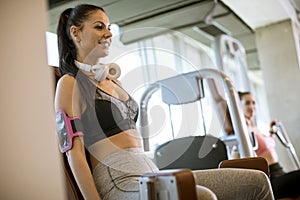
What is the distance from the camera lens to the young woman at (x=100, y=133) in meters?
0.93

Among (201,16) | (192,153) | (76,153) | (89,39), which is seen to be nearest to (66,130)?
(76,153)

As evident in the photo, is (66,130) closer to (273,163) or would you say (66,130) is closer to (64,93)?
(64,93)

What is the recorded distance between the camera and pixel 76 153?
0.94 meters

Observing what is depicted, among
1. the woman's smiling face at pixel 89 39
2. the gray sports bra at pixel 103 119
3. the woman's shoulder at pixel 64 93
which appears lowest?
the gray sports bra at pixel 103 119

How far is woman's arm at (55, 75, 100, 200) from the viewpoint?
0.92 meters

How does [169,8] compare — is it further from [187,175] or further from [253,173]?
[187,175]

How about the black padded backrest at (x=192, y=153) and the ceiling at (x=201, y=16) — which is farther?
the ceiling at (x=201, y=16)

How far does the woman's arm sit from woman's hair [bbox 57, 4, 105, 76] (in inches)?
4.3

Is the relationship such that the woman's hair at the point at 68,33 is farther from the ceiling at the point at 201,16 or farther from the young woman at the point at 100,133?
the ceiling at the point at 201,16

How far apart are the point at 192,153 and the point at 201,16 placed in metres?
1.42

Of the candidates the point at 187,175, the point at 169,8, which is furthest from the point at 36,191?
the point at 169,8

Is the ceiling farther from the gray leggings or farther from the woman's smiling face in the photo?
the gray leggings

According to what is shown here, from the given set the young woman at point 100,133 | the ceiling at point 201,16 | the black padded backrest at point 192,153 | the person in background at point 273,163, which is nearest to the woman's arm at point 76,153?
the young woman at point 100,133

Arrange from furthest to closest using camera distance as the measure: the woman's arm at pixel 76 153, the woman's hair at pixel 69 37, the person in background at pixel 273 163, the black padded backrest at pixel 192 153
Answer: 1. the person in background at pixel 273 163
2. the black padded backrest at pixel 192 153
3. the woman's hair at pixel 69 37
4. the woman's arm at pixel 76 153
